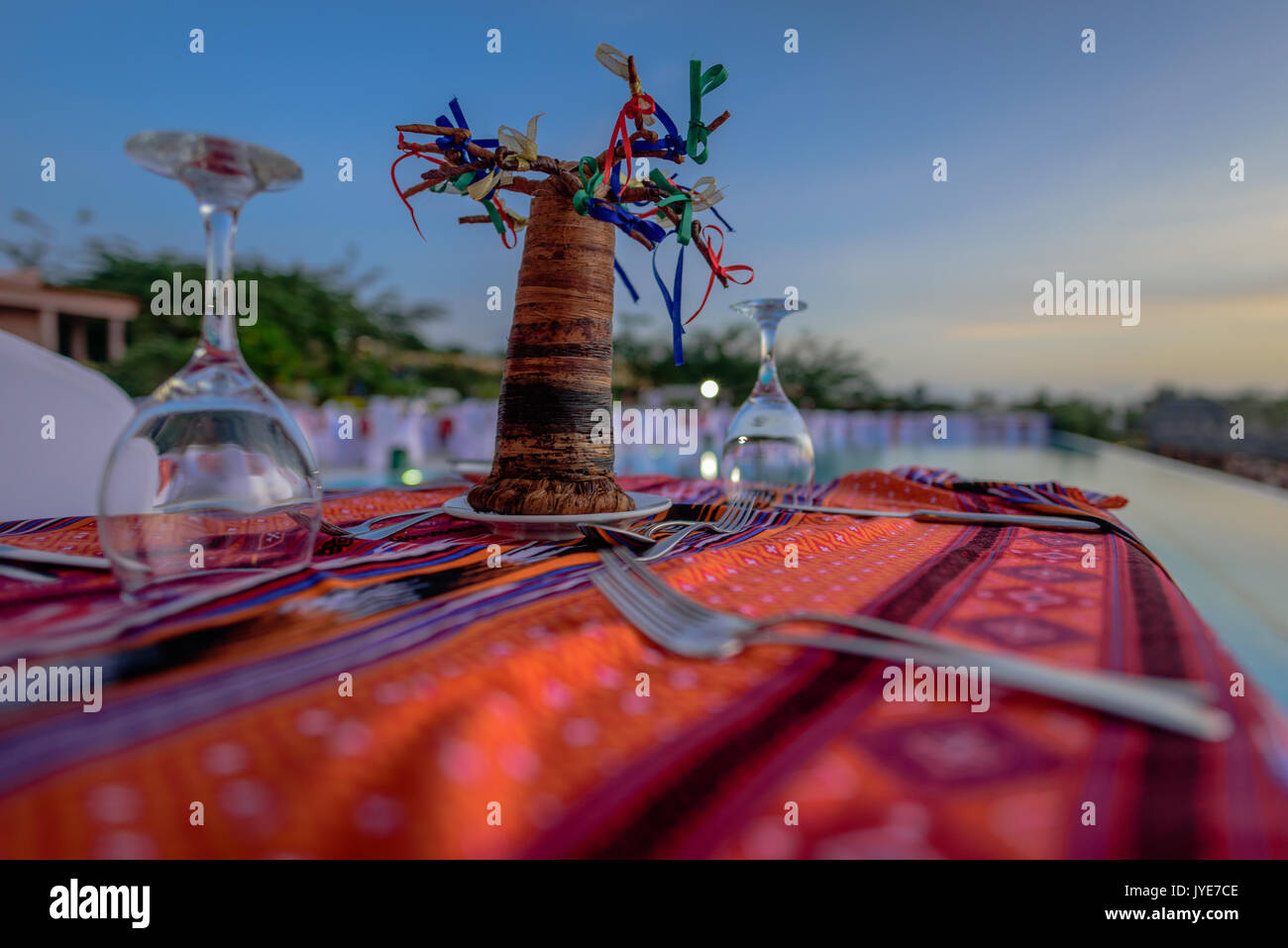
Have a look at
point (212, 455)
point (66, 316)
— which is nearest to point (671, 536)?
point (212, 455)

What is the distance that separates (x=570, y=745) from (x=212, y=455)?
383mm

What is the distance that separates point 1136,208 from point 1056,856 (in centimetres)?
513

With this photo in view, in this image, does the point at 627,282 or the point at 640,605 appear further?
the point at 627,282

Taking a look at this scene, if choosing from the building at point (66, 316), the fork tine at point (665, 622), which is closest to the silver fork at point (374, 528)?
the fork tine at point (665, 622)

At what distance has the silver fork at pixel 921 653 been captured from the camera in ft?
0.78

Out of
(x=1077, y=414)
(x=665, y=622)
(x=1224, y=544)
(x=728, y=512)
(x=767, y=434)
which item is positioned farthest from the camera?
(x=1077, y=414)

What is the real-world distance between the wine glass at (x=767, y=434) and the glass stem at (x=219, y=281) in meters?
0.62

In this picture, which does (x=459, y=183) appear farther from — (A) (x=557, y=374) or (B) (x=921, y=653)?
(B) (x=921, y=653)

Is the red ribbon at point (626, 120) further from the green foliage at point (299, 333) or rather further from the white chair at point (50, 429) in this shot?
the green foliage at point (299, 333)

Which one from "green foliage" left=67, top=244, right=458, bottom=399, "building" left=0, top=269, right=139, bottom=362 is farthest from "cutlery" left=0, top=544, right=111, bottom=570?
"building" left=0, top=269, right=139, bottom=362

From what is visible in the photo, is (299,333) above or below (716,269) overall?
above

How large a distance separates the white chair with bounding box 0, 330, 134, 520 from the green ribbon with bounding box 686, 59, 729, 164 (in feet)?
2.37

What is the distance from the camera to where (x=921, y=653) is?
0.94ft

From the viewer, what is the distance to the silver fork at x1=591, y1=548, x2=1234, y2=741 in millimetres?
239
